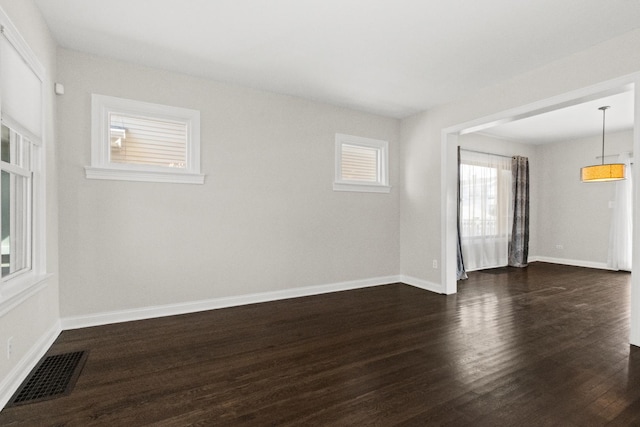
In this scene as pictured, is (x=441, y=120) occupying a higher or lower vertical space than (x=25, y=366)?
higher

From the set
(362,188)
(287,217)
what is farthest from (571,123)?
(287,217)

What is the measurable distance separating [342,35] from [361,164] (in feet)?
7.87

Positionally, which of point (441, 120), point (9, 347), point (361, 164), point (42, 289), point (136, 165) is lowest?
point (9, 347)

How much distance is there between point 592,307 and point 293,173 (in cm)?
414

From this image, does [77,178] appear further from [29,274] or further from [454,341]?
[454,341]

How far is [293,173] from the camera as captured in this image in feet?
14.4

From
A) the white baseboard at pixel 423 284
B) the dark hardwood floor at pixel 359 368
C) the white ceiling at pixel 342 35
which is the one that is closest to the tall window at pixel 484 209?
the white baseboard at pixel 423 284

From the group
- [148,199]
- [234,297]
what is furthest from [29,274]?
[234,297]

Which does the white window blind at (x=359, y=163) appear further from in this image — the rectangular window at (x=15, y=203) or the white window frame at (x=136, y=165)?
the rectangular window at (x=15, y=203)

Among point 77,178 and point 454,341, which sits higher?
point 77,178

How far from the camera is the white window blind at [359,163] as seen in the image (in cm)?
493

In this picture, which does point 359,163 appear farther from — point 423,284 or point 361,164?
point 423,284

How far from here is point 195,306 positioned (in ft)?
12.2

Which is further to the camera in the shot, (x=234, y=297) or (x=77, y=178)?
(x=234, y=297)
